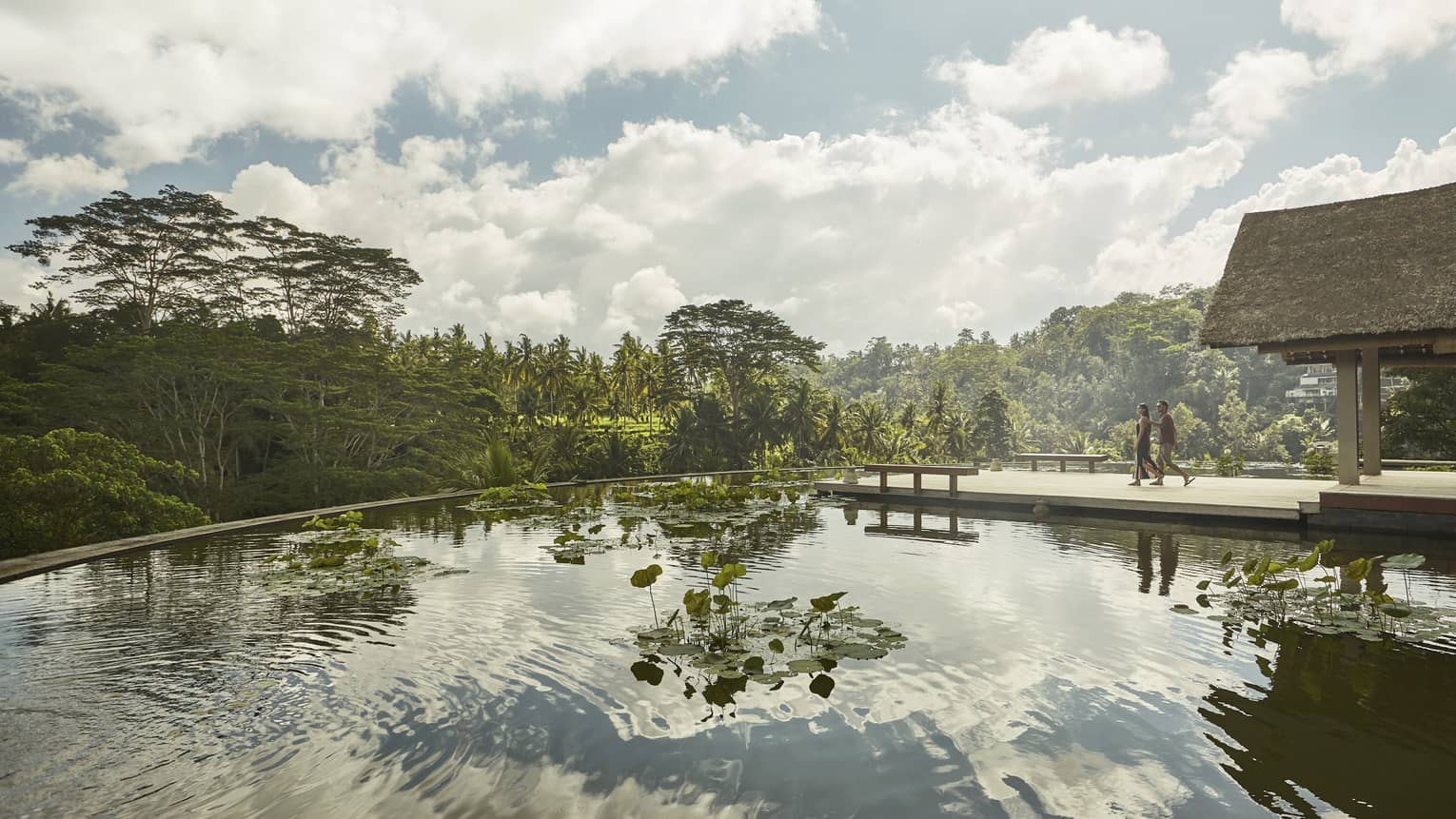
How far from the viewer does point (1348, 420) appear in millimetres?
11000

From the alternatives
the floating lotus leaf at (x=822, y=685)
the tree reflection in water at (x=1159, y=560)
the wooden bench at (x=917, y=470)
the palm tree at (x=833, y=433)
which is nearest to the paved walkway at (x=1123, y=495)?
the wooden bench at (x=917, y=470)

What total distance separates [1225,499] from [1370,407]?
3.16m

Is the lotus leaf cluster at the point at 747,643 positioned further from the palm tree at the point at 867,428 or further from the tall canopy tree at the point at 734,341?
the tall canopy tree at the point at 734,341

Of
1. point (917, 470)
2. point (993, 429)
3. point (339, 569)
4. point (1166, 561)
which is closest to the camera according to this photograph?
point (339, 569)

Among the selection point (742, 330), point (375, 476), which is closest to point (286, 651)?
point (375, 476)

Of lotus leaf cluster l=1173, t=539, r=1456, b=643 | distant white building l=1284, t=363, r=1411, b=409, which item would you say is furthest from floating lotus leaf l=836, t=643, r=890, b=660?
distant white building l=1284, t=363, r=1411, b=409

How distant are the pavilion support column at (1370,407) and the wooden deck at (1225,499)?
284 mm

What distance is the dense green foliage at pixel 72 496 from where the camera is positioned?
8227 mm

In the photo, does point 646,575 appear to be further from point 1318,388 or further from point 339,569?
point 1318,388

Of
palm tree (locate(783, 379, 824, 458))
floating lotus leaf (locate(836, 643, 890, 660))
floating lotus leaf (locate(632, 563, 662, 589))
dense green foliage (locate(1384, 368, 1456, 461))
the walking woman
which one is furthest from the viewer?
palm tree (locate(783, 379, 824, 458))

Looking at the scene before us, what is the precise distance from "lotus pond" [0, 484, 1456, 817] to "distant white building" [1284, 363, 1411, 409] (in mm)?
57215

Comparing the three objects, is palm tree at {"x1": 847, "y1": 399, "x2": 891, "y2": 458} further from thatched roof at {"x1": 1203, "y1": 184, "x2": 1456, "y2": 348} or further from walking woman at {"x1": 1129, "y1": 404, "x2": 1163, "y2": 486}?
thatched roof at {"x1": 1203, "y1": 184, "x2": 1456, "y2": 348}

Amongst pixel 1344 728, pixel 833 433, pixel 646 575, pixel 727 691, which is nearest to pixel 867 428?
pixel 833 433

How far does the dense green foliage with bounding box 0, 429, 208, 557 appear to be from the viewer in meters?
8.23
